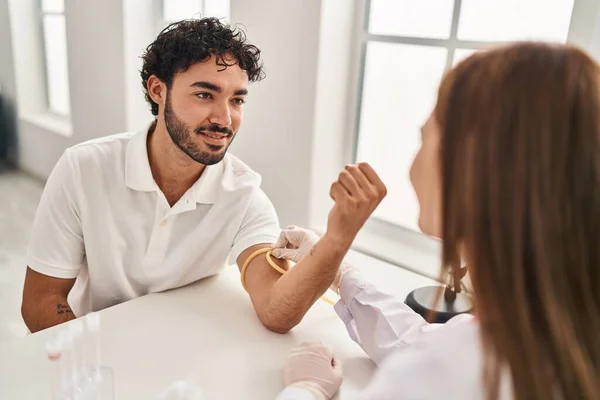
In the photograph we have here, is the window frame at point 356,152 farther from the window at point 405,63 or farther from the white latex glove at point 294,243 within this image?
the white latex glove at point 294,243

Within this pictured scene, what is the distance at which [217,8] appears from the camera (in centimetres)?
259

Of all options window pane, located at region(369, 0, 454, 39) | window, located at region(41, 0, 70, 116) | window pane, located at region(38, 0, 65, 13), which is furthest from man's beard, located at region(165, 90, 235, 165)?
window pane, located at region(38, 0, 65, 13)

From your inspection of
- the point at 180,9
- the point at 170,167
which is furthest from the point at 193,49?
the point at 180,9

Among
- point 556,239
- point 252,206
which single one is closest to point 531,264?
point 556,239

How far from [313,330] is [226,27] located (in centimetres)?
89

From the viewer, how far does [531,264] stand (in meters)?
0.56

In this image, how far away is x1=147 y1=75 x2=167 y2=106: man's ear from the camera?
5.00 ft

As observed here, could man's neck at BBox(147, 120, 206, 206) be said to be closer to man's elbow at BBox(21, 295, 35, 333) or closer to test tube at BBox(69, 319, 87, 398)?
→ man's elbow at BBox(21, 295, 35, 333)

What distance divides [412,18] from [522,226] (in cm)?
148

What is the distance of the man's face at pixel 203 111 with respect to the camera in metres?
1.43

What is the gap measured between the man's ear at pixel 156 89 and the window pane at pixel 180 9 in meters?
1.24

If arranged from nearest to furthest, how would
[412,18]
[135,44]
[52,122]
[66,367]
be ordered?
[66,367] → [412,18] → [135,44] → [52,122]

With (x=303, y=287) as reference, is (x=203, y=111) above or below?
above

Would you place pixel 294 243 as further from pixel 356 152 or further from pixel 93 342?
pixel 356 152
